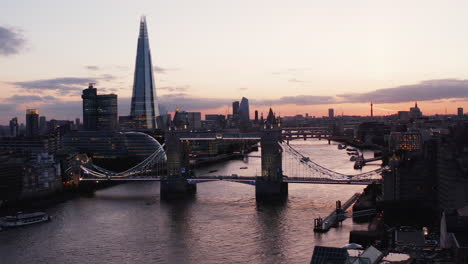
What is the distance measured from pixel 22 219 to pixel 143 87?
159 ft

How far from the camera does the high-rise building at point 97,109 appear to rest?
228 ft

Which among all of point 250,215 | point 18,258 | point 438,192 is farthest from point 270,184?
point 18,258

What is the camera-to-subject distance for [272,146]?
26.4 m

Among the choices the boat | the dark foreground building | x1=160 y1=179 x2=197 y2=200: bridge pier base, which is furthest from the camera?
the dark foreground building

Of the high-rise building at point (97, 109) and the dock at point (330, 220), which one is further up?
the high-rise building at point (97, 109)

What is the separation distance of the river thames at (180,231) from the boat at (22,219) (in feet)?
1.60

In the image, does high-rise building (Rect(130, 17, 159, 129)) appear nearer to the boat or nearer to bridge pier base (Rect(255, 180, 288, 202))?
bridge pier base (Rect(255, 180, 288, 202))

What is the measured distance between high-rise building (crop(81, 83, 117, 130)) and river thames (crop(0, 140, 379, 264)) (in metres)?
43.7

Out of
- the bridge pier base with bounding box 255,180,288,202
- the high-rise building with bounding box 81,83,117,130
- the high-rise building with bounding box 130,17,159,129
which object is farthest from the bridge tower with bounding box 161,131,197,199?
the high-rise building with bounding box 81,83,117,130

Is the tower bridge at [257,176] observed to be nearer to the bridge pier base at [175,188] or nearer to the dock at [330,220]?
the bridge pier base at [175,188]

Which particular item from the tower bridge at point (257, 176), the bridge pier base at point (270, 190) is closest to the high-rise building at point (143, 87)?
the tower bridge at point (257, 176)

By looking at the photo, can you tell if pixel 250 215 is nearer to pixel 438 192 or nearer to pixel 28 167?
pixel 438 192

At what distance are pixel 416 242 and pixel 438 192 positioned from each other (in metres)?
8.95

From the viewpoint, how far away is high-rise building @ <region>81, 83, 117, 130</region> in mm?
69500
